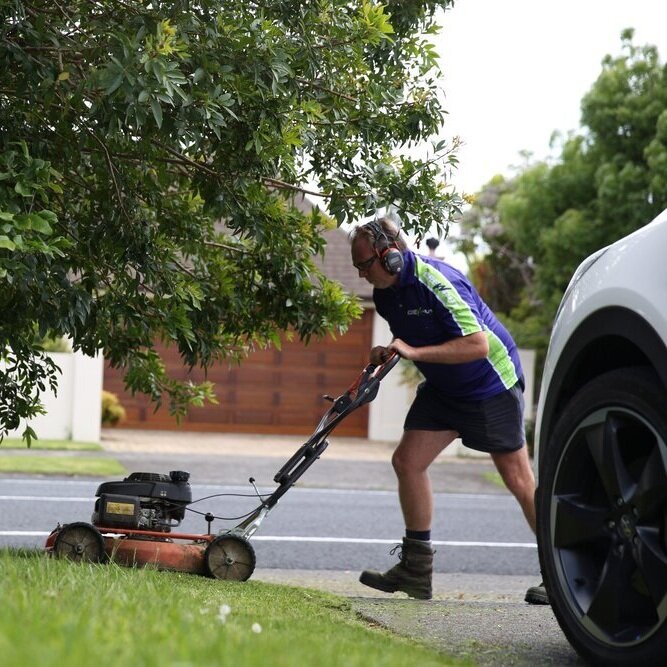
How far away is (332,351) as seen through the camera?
80.7 feet

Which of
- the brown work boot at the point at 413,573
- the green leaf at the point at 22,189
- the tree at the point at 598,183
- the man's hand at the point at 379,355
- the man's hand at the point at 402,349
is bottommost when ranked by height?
the brown work boot at the point at 413,573

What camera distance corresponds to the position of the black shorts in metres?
6.29

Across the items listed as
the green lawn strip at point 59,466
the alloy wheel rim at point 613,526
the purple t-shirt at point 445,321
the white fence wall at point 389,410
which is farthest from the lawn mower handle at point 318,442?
the white fence wall at point 389,410

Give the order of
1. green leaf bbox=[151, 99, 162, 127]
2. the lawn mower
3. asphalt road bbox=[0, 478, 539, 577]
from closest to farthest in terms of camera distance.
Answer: green leaf bbox=[151, 99, 162, 127] → the lawn mower → asphalt road bbox=[0, 478, 539, 577]

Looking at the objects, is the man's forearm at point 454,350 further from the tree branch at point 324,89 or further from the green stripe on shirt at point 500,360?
the tree branch at point 324,89

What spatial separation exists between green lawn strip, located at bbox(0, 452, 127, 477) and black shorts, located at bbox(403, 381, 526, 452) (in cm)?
920

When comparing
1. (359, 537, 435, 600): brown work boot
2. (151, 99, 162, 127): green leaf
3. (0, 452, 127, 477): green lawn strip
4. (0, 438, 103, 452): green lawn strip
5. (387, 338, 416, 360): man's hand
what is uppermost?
(151, 99, 162, 127): green leaf

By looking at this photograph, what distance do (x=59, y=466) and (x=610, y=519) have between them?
12.5 m

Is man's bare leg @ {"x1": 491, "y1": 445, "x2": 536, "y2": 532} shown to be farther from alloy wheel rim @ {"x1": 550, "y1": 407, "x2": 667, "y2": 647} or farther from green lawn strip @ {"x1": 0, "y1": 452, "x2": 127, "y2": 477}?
green lawn strip @ {"x1": 0, "y1": 452, "x2": 127, "y2": 477}

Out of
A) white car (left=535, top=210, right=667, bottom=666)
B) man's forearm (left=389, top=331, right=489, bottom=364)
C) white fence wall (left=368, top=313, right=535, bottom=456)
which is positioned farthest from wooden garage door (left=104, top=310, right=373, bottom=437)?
white car (left=535, top=210, right=667, bottom=666)

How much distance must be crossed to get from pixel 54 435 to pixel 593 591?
57.3 ft

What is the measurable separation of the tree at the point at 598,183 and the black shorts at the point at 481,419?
1596cm

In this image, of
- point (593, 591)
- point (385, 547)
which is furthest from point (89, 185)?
point (385, 547)

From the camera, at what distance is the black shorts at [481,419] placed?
248 inches
